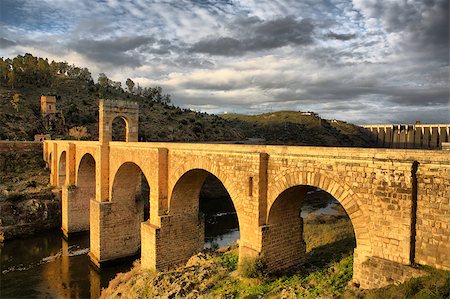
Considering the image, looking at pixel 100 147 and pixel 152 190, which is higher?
pixel 100 147

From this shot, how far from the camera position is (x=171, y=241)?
15008 millimetres

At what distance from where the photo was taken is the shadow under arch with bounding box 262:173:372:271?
8.30 m

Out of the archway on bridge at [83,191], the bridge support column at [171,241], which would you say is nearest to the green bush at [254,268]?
the bridge support column at [171,241]

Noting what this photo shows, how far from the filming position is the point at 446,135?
41719mm

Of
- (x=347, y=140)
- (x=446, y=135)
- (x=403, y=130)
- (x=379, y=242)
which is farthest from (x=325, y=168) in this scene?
(x=347, y=140)

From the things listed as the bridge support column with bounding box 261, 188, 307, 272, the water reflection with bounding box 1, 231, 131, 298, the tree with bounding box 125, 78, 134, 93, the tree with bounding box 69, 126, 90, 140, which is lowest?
the water reflection with bounding box 1, 231, 131, 298

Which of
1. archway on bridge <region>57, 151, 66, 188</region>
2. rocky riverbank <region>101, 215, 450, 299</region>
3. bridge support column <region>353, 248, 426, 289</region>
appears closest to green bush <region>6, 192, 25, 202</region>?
archway on bridge <region>57, 151, 66, 188</region>

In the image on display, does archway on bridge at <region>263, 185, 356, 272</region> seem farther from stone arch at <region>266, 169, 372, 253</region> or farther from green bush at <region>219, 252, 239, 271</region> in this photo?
green bush at <region>219, 252, 239, 271</region>

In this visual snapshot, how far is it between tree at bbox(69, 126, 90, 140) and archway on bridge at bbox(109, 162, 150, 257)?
29.3 metres

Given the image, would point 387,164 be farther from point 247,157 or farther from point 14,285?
point 14,285

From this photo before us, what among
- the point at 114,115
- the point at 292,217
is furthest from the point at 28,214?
the point at 292,217

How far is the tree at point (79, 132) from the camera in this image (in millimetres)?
45688

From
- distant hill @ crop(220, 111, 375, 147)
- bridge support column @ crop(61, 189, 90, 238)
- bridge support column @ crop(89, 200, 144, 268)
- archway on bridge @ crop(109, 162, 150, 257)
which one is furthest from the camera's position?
distant hill @ crop(220, 111, 375, 147)

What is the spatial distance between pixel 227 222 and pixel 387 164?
20.5 meters
